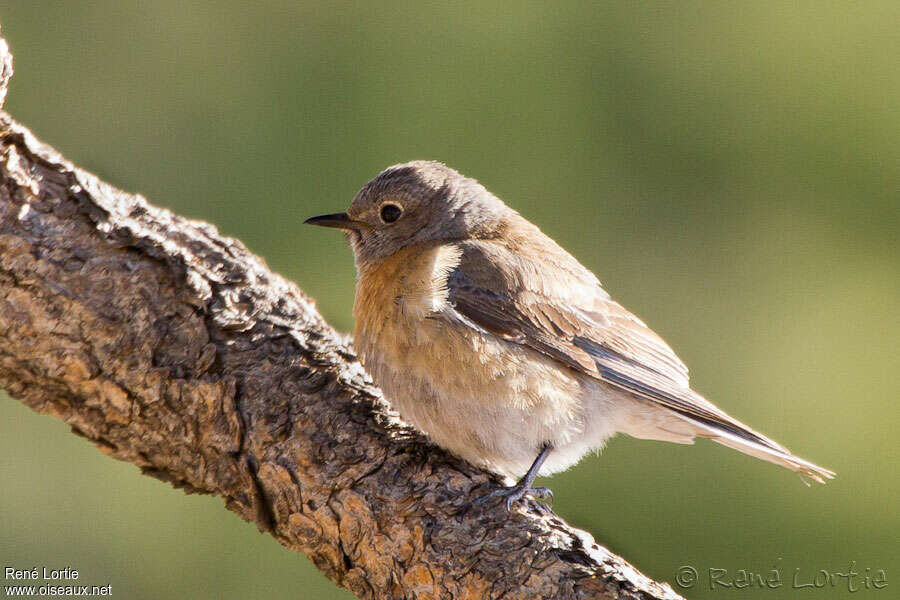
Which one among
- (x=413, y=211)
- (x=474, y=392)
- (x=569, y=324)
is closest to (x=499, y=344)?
(x=474, y=392)

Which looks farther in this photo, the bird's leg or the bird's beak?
the bird's beak

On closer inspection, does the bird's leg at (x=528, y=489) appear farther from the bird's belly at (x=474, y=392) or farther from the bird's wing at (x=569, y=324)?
the bird's wing at (x=569, y=324)

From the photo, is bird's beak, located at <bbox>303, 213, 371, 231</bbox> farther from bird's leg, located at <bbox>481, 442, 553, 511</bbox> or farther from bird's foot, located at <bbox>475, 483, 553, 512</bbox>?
bird's foot, located at <bbox>475, 483, 553, 512</bbox>

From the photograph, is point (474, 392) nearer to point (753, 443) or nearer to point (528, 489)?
point (528, 489)

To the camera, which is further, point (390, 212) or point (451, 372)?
point (390, 212)

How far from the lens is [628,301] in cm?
432

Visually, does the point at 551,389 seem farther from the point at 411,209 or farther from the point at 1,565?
the point at 1,565

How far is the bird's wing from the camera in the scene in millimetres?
3346

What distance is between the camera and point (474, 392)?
3148mm

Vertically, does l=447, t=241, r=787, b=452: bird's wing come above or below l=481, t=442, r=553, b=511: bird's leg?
above

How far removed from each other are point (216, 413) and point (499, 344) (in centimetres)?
103

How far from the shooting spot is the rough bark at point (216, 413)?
266cm

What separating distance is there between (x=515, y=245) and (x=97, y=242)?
1587mm

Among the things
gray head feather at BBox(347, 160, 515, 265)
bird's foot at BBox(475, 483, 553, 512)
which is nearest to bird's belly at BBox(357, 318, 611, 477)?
bird's foot at BBox(475, 483, 553, 512)
